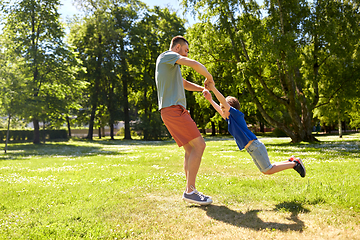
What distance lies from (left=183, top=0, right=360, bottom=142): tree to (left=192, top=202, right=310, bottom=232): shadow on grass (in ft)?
43.7

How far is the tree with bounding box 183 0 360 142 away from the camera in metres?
17.3

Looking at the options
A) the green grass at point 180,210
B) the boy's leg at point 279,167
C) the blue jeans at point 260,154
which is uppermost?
the blue jeans at point 260,154

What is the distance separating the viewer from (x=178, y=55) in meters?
4.36

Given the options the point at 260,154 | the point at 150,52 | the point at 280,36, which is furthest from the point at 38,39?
the point at 260,154

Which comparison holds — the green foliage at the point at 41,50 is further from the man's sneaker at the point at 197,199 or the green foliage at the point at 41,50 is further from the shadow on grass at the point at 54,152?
the man's sneaker at the point at 197,199

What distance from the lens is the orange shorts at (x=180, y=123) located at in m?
4.49

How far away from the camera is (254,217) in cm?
388

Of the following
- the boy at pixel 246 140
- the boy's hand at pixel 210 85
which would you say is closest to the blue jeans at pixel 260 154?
the boy at pixel 246 140

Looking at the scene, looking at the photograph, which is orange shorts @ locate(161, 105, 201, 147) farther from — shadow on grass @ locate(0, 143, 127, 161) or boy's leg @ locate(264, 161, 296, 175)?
shadow on grass @ locate(0, 143, 127, 161)

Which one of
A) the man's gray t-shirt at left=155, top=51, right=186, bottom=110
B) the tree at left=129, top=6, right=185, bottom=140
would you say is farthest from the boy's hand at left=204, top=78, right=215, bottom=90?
the tree at left=129, top=6, right=185, bottom=140

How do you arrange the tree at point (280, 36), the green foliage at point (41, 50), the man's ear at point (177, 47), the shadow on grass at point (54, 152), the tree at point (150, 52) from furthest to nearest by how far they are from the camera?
the tree at point (150, 52)
the green foliage at point (41, 50)
the tree at point (280, 36)
the shadow on grass at point (54, 152)
the man's ear at point (177, 47)

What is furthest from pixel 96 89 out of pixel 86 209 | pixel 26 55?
pixel 86 209

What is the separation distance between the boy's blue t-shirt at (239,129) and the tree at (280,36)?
12.5 metres

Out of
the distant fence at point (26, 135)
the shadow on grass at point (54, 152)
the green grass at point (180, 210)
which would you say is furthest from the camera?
the distant fence at point (26, 135)
